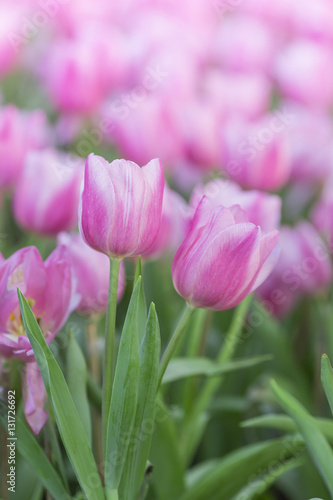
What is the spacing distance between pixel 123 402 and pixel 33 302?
0.10 meters

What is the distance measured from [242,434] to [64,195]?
32cm

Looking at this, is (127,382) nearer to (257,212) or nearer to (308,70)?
(257,212)

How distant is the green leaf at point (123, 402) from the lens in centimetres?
38

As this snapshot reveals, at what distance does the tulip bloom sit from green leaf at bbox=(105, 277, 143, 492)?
49mm

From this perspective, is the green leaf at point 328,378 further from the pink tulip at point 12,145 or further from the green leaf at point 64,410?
the pink tulip at point 12,145

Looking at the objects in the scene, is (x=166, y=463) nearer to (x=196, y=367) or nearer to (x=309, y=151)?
(x=196, y=367)

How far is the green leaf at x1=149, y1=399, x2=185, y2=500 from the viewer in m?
0.52

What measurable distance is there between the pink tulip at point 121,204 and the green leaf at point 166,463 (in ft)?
0.58

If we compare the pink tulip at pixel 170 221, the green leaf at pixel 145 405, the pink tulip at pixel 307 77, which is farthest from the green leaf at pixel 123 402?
the pink tulip at pixel 307 77

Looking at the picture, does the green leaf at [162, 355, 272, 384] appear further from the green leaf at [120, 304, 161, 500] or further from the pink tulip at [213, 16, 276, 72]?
the pink tulip at [213, 16, 276, 72]

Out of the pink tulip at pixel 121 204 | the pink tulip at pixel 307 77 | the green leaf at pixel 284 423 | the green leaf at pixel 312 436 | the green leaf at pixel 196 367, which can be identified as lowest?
the green leaf at pixel 196 367

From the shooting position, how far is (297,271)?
0.79 meters

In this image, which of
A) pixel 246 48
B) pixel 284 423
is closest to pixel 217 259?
pixel 284 423

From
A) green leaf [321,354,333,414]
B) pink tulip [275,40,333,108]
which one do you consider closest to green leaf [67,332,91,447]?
green leaf [321,354,333,414]
